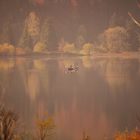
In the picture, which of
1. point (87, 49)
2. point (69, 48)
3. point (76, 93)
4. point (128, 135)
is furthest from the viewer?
point (69, 48)

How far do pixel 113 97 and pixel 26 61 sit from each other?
3.52 meters

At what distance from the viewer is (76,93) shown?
1441cm

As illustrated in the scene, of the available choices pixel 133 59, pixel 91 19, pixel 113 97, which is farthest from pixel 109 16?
pixel 113 97

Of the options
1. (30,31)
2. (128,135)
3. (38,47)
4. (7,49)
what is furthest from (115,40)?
(7,49)

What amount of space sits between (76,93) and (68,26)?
8.47 ft

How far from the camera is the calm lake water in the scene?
1346 cm

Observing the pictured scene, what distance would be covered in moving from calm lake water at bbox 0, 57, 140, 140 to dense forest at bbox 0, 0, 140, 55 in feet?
1.82

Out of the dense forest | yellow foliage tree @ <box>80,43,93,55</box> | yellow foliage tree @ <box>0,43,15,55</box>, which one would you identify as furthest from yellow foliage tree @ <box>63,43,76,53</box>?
yellow foliage tree @ <box>0,43,15,55</box>

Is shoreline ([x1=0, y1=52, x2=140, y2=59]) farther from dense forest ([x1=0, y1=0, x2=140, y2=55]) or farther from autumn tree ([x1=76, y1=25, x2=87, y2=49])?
autumn tree ([x1=76, y1=25, x2=87, y2=49])

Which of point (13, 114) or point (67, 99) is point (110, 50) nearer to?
point (67, 99)

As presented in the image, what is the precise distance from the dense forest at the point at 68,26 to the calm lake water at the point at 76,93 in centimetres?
55

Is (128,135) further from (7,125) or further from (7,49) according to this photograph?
(7,49)

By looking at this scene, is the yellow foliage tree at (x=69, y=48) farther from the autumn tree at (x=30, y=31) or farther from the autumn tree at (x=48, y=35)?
the autumn tree at (x=30, y=31)

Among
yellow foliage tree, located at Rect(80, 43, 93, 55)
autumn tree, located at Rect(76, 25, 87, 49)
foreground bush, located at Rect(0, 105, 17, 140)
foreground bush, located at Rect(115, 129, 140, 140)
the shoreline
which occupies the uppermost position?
autumn tree, located at Rect(76, 25, 87, 49)
